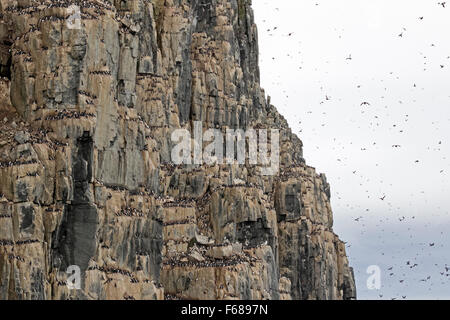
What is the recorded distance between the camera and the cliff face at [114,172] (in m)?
78.8

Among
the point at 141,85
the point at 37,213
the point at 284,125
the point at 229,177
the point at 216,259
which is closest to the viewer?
the point at 37,213

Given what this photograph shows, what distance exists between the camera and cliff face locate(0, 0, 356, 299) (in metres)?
78.8

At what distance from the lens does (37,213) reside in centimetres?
7788

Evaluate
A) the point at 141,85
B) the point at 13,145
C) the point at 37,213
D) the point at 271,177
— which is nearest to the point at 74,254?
the point at 37,213

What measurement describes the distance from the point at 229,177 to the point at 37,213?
60.0 meters

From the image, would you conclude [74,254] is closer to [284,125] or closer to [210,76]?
[210,76]

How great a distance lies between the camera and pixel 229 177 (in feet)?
443

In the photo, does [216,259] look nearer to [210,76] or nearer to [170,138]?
[170,138]

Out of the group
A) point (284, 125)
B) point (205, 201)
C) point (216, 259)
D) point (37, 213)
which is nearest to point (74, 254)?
point (37, 213)

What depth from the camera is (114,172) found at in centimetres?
9125

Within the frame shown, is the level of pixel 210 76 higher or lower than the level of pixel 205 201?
higher
